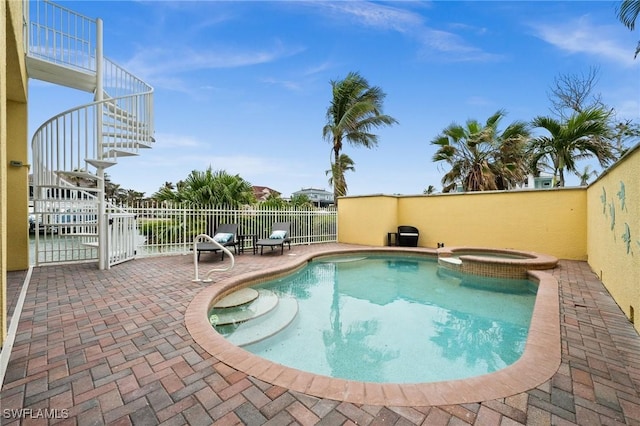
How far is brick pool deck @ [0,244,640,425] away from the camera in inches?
62.8

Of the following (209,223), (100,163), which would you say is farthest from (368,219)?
(100,163)

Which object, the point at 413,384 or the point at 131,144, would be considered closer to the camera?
the point at 413,384

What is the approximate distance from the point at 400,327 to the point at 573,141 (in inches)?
364

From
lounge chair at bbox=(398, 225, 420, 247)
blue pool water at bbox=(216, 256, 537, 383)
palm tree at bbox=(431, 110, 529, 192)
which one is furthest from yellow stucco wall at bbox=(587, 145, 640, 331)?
palm tree at bbox=(431, 110, 529, 192)

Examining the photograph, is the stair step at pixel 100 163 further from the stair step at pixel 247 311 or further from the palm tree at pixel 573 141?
the palm tree at pixel 573 141

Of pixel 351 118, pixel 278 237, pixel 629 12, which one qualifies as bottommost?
pixel 278 237

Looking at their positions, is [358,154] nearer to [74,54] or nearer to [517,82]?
[517,82]

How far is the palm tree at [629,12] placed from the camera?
16.3 feet

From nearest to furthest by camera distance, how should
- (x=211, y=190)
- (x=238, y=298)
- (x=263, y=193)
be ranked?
1. (x=238, y=298)
2. (x=211, y=190)
3. (x=263, y=193)

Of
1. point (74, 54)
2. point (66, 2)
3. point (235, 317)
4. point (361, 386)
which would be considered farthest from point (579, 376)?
point (66, 2)

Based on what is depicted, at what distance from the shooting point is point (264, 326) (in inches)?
139

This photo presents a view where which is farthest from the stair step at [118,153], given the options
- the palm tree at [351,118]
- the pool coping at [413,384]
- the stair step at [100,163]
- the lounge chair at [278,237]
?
the palm tree at [351,118]

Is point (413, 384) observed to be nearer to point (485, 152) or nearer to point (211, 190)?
point (211, 190)

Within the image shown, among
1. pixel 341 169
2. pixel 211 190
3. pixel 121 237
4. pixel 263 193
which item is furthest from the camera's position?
pixel 263 193
